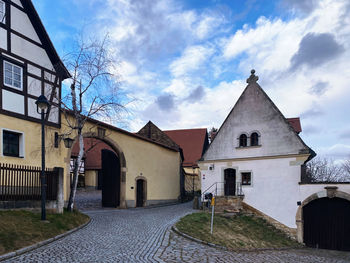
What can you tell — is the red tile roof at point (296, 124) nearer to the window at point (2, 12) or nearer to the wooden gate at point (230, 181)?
the wooden gate at point (230, 181)

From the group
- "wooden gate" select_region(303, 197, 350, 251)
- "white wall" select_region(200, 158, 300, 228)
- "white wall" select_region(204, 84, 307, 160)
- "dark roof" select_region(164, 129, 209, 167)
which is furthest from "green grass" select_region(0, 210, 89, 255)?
"dark roof" select_region(164, 129, 209, 167)

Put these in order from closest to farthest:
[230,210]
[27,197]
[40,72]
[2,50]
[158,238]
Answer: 1. [158,238]
2. [27,197]
3. [2,50]
4. [40,72]
5. [230,210]

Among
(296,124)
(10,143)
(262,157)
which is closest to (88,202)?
(10,143)

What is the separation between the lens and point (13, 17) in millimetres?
14359

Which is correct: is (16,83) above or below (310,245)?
above

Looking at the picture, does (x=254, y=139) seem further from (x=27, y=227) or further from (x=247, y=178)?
(x=27, y=227)

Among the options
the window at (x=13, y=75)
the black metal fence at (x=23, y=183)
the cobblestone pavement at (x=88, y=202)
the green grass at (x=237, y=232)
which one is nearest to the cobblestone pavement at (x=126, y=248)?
the green grass at (x=237, y=232)

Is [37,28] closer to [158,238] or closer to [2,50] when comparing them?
[2,50]

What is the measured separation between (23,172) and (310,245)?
52.3ft

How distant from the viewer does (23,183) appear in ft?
40.7

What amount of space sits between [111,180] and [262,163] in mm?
10276

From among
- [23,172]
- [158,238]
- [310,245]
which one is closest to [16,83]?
[23,172]

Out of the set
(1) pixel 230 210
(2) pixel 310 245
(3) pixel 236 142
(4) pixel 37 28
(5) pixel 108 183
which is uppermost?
(4) pixel 37 28

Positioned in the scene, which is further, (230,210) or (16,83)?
(230,210)
